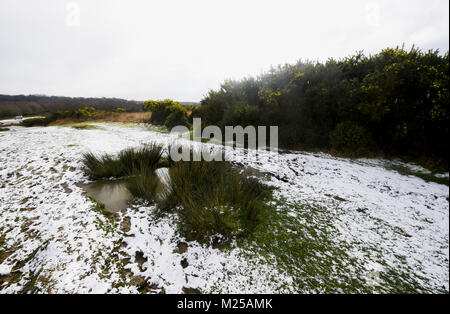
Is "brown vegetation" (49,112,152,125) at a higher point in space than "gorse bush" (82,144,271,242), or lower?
higher

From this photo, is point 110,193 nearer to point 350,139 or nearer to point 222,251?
point 222,251

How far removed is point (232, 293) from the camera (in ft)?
6.22

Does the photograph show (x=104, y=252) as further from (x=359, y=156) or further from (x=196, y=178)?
(x=359, y=156)

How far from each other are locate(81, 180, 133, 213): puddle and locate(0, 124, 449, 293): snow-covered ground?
7.7 inches

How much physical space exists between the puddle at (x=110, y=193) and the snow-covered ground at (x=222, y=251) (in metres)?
0.20

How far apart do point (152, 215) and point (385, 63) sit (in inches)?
359

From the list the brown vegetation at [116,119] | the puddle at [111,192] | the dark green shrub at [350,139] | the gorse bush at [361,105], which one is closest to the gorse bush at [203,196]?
the puddle at [111,192]

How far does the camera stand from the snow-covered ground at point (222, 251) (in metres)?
1.98

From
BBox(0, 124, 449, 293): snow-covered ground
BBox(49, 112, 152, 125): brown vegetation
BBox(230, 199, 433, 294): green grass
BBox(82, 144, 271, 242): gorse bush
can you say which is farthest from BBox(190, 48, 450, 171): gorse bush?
BBox(49, 112, 152, 125): brown vegetation

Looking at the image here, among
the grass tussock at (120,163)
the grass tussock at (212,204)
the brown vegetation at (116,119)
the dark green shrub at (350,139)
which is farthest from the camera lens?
the brown vegetation at (116,119)

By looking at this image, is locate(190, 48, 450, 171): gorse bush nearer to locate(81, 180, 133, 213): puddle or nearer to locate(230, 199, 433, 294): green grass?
locate(230, 199, 433, 294): green grass

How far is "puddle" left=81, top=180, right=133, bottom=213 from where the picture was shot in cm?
334

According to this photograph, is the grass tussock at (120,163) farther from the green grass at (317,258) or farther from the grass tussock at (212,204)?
the green grass at (317,258)
